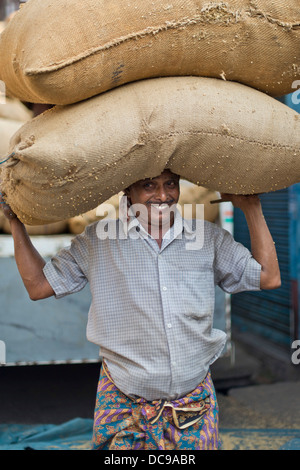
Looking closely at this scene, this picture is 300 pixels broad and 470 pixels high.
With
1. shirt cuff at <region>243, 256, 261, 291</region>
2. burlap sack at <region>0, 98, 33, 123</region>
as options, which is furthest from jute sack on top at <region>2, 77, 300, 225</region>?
burlap sack at <region>0, 98, 33, 123</region>

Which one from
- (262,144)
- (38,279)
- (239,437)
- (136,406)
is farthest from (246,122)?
(239,437)

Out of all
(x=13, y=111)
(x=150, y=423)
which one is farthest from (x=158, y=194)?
(x=13, y=111)

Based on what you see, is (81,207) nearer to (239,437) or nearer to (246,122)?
(246,122)

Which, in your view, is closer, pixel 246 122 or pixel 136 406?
pixel 246 122

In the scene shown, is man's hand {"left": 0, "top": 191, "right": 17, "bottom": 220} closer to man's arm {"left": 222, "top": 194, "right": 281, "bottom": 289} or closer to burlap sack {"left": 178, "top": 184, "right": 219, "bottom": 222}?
man's arm {"left": 222, "top": 194, "right": 281, "bottom": 289}

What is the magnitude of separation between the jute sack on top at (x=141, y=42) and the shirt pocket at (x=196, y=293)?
2.24 feet

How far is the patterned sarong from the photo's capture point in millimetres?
1799

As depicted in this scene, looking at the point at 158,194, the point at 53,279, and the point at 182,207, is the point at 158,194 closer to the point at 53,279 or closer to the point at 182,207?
the point at 53,279

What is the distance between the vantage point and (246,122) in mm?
1670

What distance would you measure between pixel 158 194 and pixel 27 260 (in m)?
0.50

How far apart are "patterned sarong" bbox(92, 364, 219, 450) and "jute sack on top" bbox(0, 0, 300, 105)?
1021 millimetres

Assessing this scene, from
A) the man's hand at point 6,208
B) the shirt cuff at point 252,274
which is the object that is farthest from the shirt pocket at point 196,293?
the man's hand at point 6,208

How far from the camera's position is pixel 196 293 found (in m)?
1.88

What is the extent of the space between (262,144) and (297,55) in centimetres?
30
